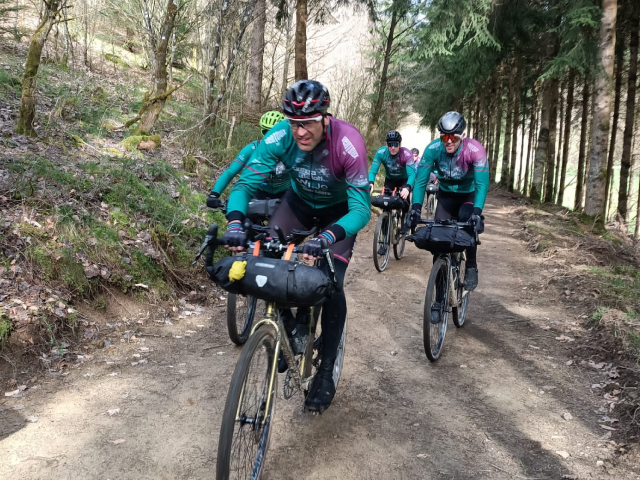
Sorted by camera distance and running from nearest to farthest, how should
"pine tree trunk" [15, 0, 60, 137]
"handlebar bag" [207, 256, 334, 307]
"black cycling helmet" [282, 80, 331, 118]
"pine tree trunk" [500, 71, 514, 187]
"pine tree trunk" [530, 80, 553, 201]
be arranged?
1. "handlebar bag" [207, 256, 334, 307]
2. "black cycling helmet" [282, 80, 331, 118]
3. "pine tree trunk" [15, 0, 60, 137]
4. "pine tree trunk" [530, 80, 553, 201]
5. "pine tree trunk" [500, 71, 514, 187]

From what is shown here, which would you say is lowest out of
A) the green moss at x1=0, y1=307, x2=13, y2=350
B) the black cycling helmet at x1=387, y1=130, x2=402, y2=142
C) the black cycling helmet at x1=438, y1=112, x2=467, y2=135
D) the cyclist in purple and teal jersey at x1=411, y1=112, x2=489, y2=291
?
the green moss at x1=0, y1=307, x2=13, y2=350

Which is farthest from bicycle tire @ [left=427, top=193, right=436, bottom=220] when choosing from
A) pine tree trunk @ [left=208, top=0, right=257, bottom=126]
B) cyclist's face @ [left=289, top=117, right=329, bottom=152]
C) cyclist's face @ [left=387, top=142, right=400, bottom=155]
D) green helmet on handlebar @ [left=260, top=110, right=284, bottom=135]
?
cyclist's face @ [left=289, top=117, right=329, bottom=152]

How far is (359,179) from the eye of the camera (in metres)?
3.34

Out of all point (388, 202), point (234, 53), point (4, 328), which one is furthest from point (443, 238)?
point (234, 53)

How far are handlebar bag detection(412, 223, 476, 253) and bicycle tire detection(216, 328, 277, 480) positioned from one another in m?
2.75

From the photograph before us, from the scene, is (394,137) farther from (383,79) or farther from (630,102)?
(383,79)

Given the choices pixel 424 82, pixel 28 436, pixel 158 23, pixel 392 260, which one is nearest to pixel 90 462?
pixel 28 436

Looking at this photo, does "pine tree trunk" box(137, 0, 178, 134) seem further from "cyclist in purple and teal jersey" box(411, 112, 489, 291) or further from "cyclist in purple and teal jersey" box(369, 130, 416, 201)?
"cyclist in purple and teal jersey" box(411, 112, 489, 291)

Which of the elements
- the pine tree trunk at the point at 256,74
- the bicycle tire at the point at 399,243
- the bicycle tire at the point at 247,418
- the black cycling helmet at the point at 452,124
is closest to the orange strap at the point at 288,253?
the bicycle tire at the point at 247,418

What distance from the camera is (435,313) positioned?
5.09 metres

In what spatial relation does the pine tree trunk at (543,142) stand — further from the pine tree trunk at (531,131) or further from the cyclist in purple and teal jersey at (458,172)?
the cyclist in purple and teal jersey at (458,172)

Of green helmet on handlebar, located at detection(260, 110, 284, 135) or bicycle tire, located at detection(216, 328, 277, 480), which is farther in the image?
green helmet on handlebar, located at detection(260, 110, 284, 135)

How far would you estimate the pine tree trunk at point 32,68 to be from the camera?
23.6 feet

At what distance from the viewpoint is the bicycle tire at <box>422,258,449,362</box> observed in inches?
192
